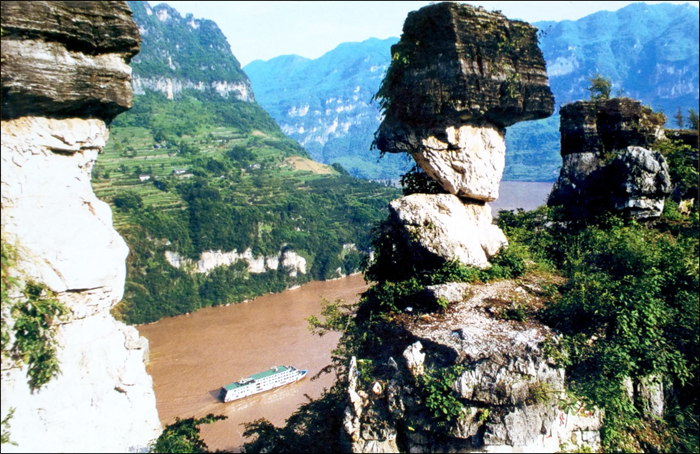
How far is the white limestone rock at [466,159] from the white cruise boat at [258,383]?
1353cm

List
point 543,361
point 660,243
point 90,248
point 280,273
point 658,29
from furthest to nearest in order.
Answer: point 658,29 < point 280,273 < point 660,243 < point 543,361 < point 90,248

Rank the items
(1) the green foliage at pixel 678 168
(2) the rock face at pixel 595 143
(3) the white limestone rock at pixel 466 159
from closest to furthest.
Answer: (3) the white limestone rock at pixel 466 159
(2) the rock face at pixel 595 143
(1) the green foliage at pixel 678 168

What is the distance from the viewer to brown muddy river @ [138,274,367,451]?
18.1m

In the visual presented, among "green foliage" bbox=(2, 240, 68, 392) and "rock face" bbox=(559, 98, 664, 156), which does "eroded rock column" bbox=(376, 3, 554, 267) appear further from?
"green foliage" bbox=(2, 240, 68, 392)

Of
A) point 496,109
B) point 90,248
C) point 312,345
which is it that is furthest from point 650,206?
point 312,345

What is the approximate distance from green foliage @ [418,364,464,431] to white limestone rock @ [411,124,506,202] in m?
3.11

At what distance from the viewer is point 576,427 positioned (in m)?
5.91

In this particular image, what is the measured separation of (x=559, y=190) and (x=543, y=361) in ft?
21.9

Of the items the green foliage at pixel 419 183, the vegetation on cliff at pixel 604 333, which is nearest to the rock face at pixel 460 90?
the green foliage at pixel 419 183

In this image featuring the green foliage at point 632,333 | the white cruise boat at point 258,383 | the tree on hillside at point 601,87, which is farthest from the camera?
the white cruise boat at point 258,383

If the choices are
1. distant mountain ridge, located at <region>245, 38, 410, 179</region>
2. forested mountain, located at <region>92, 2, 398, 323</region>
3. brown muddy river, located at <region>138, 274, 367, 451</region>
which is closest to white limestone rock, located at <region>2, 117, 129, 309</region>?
brown muddy river, located at <region>138, 274, 367, 451</region>

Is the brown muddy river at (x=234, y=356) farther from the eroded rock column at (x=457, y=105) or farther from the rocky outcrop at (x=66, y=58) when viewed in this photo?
the rocky outcrop at (x=66, y=58)

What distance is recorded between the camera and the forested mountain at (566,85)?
10312 centimetres

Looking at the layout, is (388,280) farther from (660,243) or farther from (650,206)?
(650,206)
